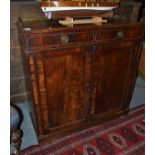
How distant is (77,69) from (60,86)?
0.59 feet

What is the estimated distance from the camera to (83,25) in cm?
121

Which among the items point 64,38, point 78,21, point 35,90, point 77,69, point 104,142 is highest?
point 78,21

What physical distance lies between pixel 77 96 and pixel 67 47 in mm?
436

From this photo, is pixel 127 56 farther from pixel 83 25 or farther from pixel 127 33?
pixel 83 25

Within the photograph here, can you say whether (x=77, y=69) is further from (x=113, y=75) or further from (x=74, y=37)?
(x=113, y=75)

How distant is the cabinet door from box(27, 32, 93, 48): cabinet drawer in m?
0.06

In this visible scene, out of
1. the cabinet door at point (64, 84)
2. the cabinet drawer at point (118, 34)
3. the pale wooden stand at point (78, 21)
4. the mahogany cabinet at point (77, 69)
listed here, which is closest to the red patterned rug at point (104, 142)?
the mahogany cabinet at point (77, 69)

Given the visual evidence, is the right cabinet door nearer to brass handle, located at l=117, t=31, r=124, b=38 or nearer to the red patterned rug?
brass handle, located at l=117, t=31, r=124, b=38

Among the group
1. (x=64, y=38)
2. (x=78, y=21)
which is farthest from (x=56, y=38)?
(x=78, y=21)

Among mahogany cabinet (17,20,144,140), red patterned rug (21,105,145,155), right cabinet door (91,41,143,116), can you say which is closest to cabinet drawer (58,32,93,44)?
mahogany cabinet (17,20,144,140)

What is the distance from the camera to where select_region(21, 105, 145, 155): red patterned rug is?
4.87 ft

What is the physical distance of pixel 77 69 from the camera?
131 centimetres
